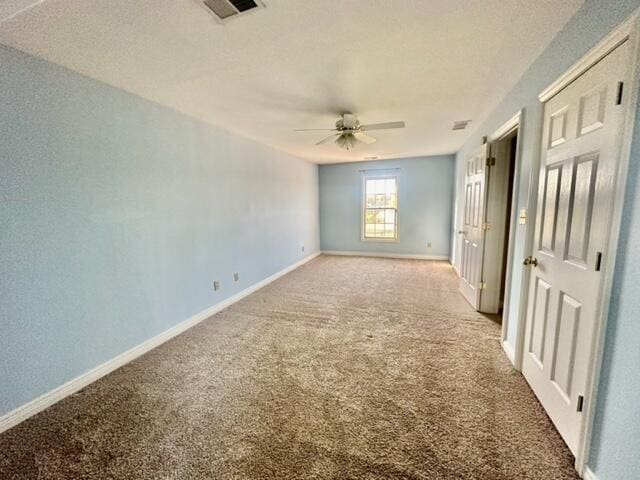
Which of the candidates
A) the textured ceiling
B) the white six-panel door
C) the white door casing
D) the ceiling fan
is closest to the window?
the white door casing

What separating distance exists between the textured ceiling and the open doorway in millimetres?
562

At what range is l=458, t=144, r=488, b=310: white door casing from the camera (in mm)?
3215

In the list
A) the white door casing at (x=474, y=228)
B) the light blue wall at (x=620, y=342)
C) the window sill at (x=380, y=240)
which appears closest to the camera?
the light blue wall at (x=620, y=342)

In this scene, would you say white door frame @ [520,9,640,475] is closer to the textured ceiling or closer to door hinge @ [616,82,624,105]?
door hinge @ [616,82,624,105]

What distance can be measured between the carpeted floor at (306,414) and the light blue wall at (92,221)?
1.22 feet

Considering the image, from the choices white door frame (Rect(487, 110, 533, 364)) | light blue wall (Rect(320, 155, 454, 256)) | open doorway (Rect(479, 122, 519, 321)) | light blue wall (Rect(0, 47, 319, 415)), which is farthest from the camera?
light blue wall (Rect(320, 155, 454, 256))

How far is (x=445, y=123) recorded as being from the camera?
3473mm

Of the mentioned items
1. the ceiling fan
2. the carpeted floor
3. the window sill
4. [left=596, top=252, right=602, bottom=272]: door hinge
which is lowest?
the carpeted floor

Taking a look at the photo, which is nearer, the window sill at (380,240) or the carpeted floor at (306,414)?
the carpeted floor at (306,414)

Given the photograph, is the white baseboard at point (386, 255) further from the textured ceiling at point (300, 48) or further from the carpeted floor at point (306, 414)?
the textured ceiling at point (300, 48)

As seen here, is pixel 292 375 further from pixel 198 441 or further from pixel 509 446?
pixel 509 446

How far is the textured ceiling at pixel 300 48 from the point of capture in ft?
4.66

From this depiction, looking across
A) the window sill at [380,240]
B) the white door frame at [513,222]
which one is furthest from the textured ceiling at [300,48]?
the window sill at [380,240]

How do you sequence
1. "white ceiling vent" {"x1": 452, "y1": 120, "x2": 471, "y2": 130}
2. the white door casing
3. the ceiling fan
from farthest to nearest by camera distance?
"white ceiling vent" {"x1": 452, "y1": 120, "x2": 471, "y2": 130} → the white door casing → the ceiling fan
